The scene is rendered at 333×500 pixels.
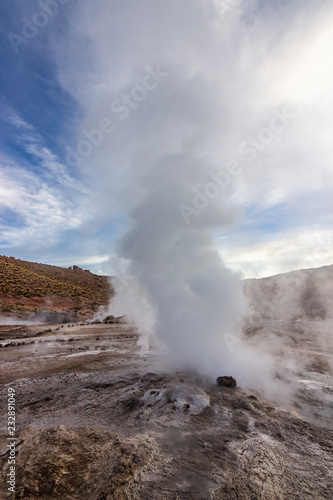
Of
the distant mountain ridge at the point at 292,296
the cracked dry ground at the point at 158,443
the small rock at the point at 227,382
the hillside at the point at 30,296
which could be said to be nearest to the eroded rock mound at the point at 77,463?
the cracked dry ground at the point at 158,443

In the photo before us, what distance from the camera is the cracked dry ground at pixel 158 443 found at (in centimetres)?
245

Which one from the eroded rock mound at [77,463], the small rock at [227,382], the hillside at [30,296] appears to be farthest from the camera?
the hillside at [30,296]

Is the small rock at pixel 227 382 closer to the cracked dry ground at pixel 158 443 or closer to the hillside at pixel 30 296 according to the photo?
the cracked dry ground at pixel 158 443

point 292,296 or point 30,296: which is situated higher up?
point 30,296

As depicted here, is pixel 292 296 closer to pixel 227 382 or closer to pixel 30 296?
pixel 227 382

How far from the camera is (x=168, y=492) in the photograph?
2391 mm

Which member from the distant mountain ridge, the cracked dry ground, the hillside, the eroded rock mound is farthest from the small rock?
the hillside

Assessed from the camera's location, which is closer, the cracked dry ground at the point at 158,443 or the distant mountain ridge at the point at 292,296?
the cracked dry ground at the point at 158,443

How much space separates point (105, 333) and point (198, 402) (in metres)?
10.7

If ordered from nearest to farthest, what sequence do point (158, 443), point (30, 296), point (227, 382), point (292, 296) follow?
point (158, 443)
point (227, 382)
point (292, 296)
point (30, 296)

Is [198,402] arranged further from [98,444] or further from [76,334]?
[76,334]

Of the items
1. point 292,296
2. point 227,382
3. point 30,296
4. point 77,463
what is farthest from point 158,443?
point 30,296

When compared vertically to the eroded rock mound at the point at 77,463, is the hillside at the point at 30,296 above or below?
above

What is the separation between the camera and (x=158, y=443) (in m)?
3.26
